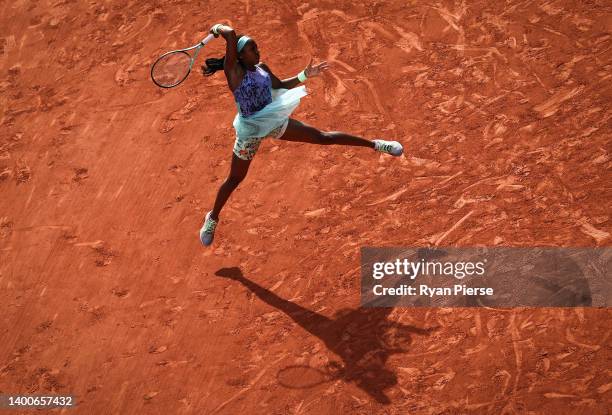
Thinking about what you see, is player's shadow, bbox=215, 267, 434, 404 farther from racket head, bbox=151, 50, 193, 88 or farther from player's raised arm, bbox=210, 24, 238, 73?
racket head, bbox=151, 50, 193, 88

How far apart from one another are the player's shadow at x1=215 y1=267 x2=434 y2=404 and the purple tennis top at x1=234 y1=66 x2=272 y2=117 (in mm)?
1776

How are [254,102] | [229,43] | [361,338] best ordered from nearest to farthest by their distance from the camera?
[229,43] → [361,338] → [254,102]

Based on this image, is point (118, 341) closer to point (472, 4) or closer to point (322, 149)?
point (322, 149)

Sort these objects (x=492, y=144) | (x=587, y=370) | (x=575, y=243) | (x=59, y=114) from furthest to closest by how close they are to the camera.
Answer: (x=59, y=114)
(x=492, y=144)
(x=575, y=243)
(x=587, y=370)

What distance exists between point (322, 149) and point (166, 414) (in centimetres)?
336

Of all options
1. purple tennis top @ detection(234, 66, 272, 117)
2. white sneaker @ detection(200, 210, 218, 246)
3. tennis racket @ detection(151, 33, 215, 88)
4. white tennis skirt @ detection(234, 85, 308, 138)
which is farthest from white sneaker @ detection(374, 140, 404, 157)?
tennis racket @ detection(151, 33, 215, 88)

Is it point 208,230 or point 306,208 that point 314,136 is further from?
point 208,230

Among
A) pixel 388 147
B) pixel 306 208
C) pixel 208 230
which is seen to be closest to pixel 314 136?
pixel 388 147

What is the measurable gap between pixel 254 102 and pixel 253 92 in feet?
0.30

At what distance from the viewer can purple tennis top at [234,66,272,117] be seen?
19.5 feet

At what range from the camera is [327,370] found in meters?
5.74

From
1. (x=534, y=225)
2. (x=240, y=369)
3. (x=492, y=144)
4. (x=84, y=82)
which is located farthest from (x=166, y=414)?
(x=84, y=82)

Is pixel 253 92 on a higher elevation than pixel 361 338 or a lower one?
higher

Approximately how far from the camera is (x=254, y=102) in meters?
6.02
